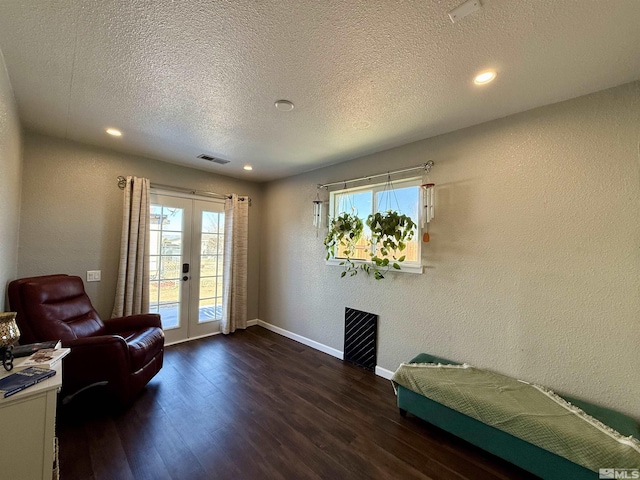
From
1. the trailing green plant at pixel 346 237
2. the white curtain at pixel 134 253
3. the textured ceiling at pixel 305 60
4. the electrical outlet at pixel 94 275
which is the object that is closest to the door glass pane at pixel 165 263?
the white curtain at pixel 134 253

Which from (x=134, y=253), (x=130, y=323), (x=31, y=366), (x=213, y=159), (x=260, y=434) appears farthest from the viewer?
(x=213, y=159)

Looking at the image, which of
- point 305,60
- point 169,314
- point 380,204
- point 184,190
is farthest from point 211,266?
point 305,60

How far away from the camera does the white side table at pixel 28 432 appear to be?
114cm

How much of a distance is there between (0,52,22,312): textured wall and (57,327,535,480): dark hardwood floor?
4.52ft

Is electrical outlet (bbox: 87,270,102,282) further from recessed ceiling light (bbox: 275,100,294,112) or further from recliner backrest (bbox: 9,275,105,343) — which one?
recessed ceiling light (bbox: 275,100,294,112)

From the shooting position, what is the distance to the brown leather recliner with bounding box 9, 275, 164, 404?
2.04 m

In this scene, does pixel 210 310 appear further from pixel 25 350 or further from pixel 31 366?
pixel 31 366

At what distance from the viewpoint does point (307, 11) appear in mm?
1233

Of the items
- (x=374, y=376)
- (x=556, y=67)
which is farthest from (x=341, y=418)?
(x=556, y=67)

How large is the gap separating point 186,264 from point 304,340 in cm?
206

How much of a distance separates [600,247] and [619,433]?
1111 millimetres

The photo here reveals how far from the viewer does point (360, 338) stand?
3078 millimetres

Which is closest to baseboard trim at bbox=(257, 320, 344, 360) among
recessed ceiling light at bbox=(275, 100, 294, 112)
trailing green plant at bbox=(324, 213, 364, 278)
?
trailing green plant at bbox=(324, 213, 364, 278)

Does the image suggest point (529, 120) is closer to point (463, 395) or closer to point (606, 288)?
point (606, 288)
